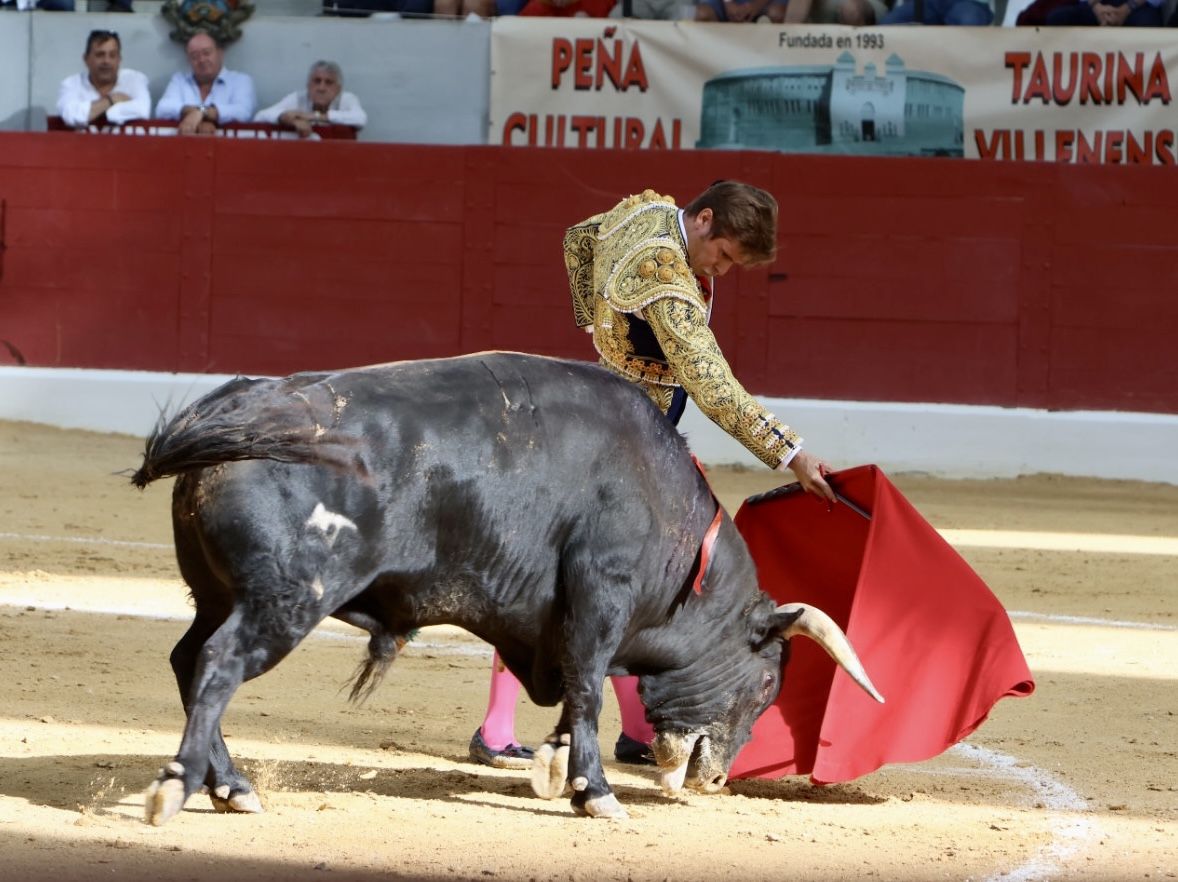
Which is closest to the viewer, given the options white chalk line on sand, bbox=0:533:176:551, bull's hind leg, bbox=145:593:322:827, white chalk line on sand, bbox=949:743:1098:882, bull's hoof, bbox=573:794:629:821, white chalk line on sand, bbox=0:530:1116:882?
bull's hind leg, bbox=145:593:322:827

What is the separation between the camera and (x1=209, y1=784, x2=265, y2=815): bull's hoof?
2963mm

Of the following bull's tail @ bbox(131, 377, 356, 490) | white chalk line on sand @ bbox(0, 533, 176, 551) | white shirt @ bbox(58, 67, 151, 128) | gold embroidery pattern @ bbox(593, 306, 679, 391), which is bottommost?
white chalk line on sand @ bbox(0, 533, 176, 551)

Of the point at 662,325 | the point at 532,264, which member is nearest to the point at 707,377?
the point at 662,325

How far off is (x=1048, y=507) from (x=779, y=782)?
172 inches

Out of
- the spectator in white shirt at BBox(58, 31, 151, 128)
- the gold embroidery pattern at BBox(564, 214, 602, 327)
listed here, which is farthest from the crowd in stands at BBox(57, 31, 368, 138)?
the gold embroidery pattern at BBox(564, 214, 602, 327)

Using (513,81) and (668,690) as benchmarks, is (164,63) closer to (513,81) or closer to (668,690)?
(513,81)

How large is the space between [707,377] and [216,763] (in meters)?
1.07

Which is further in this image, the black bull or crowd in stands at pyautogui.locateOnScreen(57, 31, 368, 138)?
crowd in stands at pyautogui.locateOnScreen(57, 31, 368, 138)

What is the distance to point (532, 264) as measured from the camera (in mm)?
8875

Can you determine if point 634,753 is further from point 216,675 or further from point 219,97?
point 219,97

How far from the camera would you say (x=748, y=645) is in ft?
11.0

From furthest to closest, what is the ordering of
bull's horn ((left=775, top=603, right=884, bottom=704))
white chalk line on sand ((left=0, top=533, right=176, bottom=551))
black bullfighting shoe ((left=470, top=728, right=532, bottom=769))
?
white chalk line on sand ((left=0, top=533, right=176, bottom=551)) < black bullfighting shoe ((left=470, top=728, right=532, bottom=769)) < bull's horn ((left=775, top=603, right=884, bottom=704))

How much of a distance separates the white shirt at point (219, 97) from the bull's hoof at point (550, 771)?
663 centimetres

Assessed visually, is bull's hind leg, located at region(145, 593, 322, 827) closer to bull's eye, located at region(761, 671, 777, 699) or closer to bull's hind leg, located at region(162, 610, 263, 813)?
bull's hind leg, located at region(162, 610, 263, 813)
